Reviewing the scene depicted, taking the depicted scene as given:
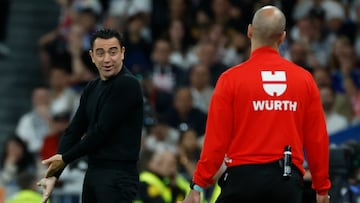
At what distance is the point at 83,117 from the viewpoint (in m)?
7.93

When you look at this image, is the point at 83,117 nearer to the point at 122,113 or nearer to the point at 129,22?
the point at 122,113

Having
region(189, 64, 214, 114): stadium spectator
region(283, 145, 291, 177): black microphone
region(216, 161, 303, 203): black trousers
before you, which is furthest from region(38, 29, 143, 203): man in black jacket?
region(189, 64, 214, 114): stadium spectator

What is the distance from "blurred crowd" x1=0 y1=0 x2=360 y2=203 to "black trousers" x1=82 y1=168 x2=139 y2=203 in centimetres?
421

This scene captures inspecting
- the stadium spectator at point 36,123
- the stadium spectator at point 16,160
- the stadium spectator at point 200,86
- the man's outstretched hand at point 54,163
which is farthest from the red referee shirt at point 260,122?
the stadium spectator at point 36,123

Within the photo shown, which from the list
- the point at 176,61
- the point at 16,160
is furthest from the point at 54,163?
the point at 176,61

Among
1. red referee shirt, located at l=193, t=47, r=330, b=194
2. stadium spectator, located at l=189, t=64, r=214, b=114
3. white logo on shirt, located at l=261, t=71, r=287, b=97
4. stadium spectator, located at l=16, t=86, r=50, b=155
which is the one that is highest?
white logo on shirt, located at l=261, t=71, r=287, b=97

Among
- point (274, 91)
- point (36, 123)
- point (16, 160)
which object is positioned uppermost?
point (274, 91)

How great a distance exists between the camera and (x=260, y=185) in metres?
7.11

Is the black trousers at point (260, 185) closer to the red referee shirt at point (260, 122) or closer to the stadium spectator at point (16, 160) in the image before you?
the red referee shirt at point (260, 122)

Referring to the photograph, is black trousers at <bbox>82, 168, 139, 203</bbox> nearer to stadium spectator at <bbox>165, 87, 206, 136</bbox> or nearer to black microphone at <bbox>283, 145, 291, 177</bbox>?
black microphone at <bbox>283, 145, 291, 177</bbox>

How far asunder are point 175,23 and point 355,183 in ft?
22.0

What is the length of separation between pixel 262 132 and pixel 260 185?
1.14ft

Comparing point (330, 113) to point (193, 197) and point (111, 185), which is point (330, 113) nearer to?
point (111, 185)

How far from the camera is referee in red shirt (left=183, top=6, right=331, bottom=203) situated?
23.4 ft
